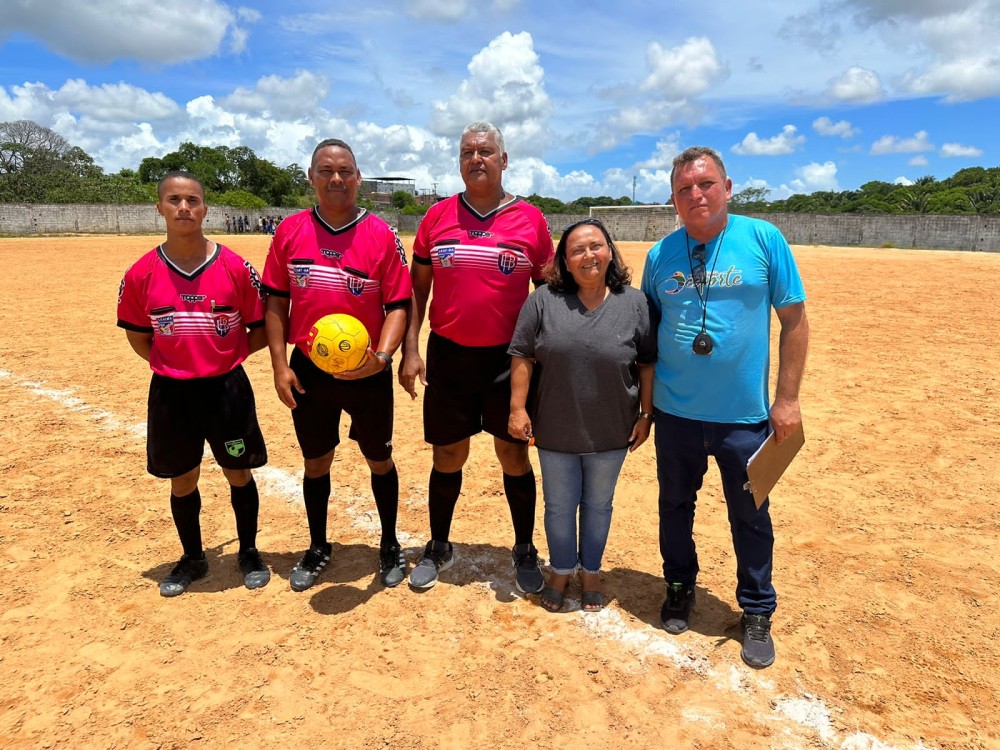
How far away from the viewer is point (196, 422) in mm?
3590

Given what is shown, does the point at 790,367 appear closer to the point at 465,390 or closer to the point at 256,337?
the point at 465,390

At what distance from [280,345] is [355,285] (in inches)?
21.1

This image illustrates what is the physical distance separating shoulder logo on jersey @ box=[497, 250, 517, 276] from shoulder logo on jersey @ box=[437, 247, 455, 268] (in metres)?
0.25

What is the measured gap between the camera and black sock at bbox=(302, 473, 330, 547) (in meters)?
3.83

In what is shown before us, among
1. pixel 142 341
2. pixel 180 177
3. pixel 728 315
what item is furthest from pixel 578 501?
pixel 180 177

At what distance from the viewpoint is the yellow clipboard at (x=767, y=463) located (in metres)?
2.94

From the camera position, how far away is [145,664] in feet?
10.2

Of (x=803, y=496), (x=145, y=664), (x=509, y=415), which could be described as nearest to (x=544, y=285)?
(x=509, y=415)

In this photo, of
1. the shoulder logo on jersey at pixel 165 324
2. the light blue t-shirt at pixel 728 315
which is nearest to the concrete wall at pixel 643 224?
the light blue t-shirt at pixel 728 315

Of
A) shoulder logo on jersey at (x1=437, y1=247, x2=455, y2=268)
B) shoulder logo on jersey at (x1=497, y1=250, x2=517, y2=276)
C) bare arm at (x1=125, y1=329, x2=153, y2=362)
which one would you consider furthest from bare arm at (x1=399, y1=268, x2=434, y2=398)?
bare arm at (x1=125, y1=329, x2=153, y2=362)

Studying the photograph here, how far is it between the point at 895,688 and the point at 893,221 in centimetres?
4496

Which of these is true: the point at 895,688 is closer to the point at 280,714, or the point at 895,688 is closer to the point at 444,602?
the point at 444,602

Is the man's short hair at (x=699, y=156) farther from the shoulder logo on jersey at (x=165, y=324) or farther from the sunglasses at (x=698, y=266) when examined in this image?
the shoulder logo on jersey at (x=165, y=324)

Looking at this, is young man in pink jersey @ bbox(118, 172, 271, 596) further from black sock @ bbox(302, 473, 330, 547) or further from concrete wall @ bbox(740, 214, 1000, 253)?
concrete wall @ bbox(740, 214, 1000, 253)
